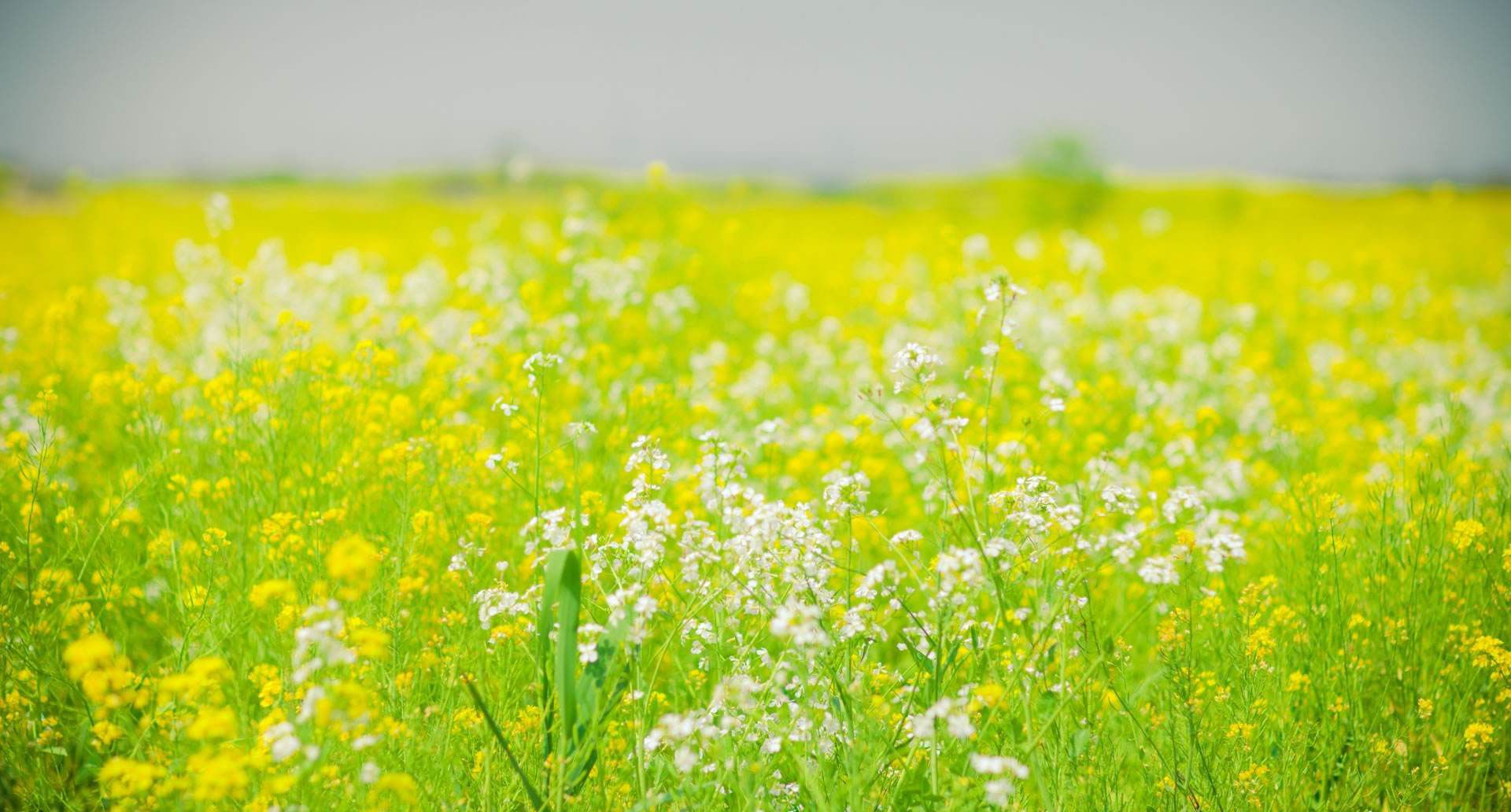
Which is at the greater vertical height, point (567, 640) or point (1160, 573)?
point (1160, 573)

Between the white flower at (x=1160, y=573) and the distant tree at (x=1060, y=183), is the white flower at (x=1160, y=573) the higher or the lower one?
the lower one

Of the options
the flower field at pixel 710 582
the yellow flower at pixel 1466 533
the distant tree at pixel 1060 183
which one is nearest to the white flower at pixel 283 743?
the flower field at pixel 710 582

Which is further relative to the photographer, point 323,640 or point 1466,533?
point 1466,533

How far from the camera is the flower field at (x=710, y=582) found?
6.97 ft

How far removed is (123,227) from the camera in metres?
15.2

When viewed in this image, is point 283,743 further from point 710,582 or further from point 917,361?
point 917,361

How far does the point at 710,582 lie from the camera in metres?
2.39

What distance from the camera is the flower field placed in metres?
2.12

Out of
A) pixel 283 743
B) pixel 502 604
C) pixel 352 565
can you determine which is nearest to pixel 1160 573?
pixel 502 604

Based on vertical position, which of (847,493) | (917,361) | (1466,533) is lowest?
(1466,533)

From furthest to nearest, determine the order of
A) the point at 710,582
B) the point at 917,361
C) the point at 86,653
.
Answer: the point at 710,582 < the point at 917,361 < the point at 86,653

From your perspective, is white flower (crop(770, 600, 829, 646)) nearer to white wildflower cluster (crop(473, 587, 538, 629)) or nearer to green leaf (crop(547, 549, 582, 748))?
green leaf (crop(547, 549, 582, 748))

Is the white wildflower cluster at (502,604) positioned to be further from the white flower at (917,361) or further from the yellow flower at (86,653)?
the white flower at (917,361)

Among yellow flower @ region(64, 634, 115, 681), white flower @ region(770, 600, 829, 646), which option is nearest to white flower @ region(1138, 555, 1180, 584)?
white flower @ region(770, 600, 829, 646)
